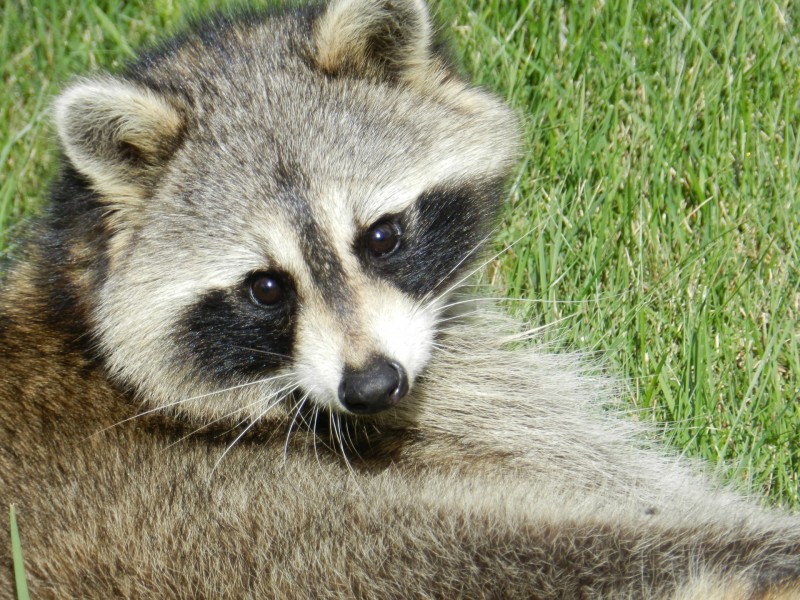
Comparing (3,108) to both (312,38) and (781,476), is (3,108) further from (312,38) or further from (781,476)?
(781,476)

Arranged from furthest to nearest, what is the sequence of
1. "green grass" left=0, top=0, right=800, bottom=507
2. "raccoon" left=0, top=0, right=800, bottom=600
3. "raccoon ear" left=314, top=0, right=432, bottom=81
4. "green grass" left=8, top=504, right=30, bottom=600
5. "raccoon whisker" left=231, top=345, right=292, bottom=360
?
1. "green grass" left=0, top=0, right=800, bottom=507
2. "raccoon ear" left=314, top=0, right=432, bottom=81
3. "raccoon whisker" left=231, top=345, right=292, bottom=360
4. "raccoon" left=0, top=0, right=800, bottom=600
5. "green grass" left=8, top=504, right=30, bottom=600

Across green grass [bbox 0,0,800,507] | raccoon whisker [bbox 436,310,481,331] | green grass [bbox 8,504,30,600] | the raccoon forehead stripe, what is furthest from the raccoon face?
green grass [bbox 8,504,30,600]

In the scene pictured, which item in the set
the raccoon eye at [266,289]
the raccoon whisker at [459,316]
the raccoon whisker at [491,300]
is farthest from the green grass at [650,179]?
the raccoon eye at [266,289]

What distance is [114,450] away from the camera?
3.25 metres

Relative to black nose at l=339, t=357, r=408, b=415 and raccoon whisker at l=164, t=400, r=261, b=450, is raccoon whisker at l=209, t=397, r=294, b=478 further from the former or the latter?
black nose at l=339, t=357, r=408, b=415

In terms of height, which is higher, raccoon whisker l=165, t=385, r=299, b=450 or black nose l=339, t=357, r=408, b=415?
black nose l=339, t=357, r=408, b=415

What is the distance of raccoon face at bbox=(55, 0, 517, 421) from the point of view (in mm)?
3377

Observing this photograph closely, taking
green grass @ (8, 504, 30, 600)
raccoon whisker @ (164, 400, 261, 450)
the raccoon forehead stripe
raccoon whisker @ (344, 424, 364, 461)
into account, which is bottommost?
raccoon whisker @ (344, 424, 364, 461)

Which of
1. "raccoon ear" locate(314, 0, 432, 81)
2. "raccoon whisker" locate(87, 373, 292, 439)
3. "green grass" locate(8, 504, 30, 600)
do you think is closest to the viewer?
"green grass" locate(8, 504, 30, 600)

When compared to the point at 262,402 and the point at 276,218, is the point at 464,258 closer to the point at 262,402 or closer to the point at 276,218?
the point at 276,218

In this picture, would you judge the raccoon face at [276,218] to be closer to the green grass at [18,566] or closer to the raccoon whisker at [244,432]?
the raccoon whisker at [244,432]

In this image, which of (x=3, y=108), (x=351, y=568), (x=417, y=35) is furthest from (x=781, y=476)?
(x=3, y=108)

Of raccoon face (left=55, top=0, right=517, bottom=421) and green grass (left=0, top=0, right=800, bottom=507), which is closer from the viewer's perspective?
raccoon face (left=55, top=0, right=517, bottom=421)

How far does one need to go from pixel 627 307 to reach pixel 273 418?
5.55ft
